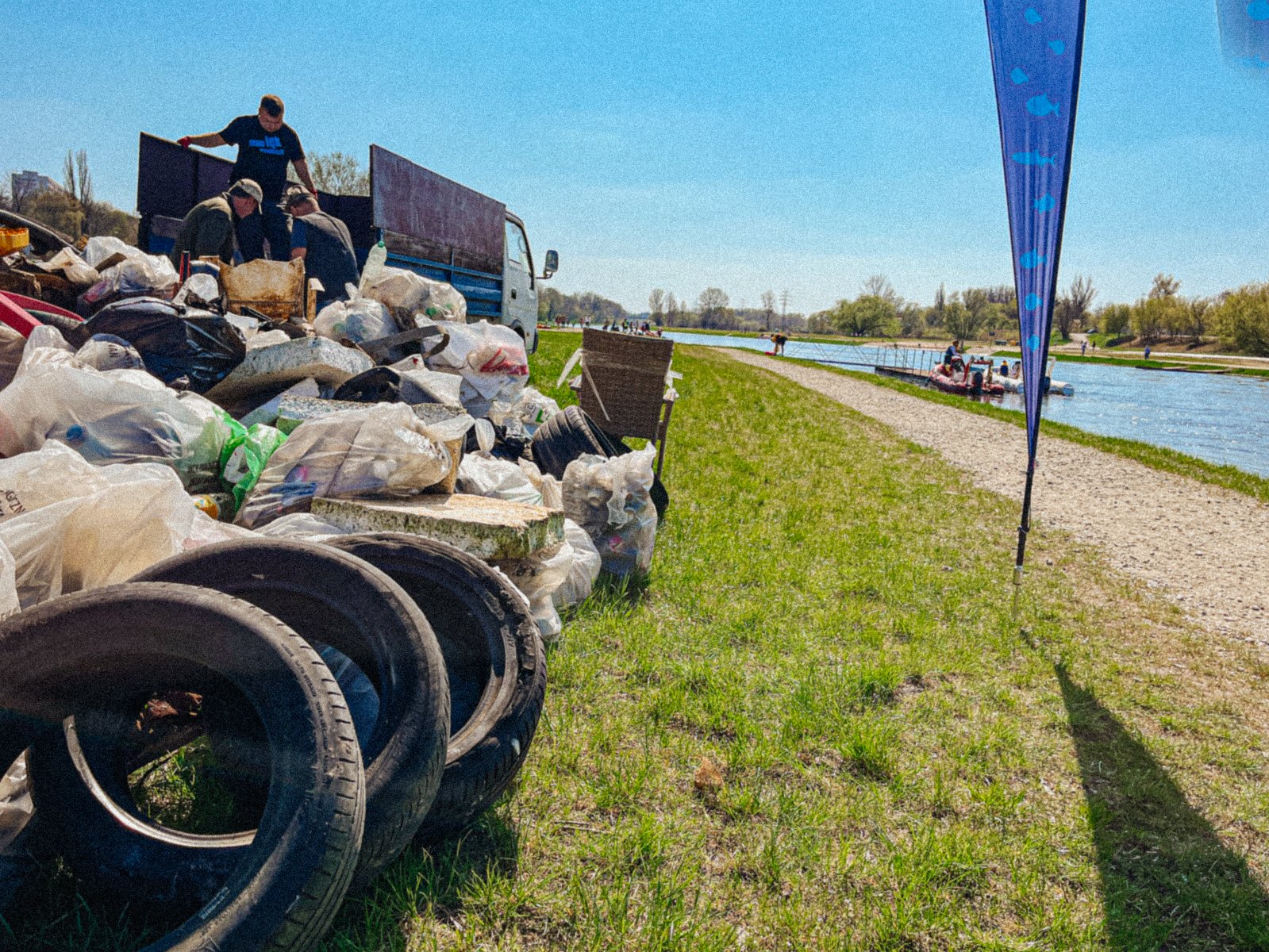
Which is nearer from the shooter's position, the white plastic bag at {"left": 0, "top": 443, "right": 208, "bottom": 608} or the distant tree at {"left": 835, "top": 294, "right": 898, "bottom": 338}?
the white plastic bag at {"left": 0, "top": 443, "right": 208, "bottom": 608}

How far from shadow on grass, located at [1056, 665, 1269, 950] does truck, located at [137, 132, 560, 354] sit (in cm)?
815

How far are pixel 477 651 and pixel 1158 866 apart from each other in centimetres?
214

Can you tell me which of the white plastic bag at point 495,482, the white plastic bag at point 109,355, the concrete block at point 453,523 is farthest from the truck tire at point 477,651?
the white plastic bag at point 109,355

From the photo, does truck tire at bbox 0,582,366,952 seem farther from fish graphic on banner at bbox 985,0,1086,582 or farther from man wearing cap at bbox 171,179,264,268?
man wearing cap at bbox 171,179,264,268

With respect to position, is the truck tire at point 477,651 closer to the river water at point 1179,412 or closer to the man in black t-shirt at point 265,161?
the man in black t-shirt at point 265,161

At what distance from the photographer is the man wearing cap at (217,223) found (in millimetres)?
6359

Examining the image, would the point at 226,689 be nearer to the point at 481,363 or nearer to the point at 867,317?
the point at 481,363

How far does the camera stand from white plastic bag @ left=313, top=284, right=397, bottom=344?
5.57m

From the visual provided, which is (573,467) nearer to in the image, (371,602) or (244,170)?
(371,602)

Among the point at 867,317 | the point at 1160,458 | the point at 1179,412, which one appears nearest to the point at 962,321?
the point at 867,317

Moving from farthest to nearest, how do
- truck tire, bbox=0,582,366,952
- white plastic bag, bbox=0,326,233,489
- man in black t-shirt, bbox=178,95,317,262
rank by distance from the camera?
man in black t-shirt, bbox=178,95,317,262 → white plastic bag, bbox=0,326,233,489 → truck tire, bbox=0,582,366,952

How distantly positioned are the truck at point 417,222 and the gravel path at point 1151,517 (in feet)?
23.3

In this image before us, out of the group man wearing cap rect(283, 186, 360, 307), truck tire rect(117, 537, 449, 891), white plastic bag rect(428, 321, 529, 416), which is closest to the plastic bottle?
man wearing cap rect(283, 186, 360, 307)

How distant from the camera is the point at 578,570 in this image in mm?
3707
